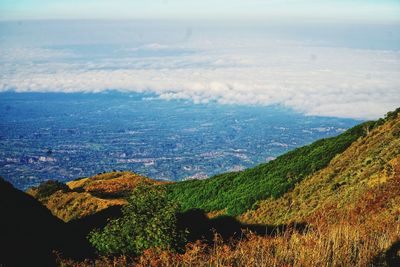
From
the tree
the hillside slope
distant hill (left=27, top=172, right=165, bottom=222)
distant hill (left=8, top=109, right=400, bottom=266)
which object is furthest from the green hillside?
the tree

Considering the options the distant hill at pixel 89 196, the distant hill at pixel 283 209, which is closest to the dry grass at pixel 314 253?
the distant hill at pixel 283 209

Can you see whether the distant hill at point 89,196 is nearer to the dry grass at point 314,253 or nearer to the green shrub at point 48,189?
the green shrub at point 48,189

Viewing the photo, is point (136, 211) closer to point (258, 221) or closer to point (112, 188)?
point (258, 221)

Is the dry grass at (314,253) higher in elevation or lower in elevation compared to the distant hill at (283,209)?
higher

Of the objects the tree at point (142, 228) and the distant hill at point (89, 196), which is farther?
the distant hill at point (89, 196)

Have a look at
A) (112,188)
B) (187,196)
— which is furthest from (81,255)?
(112,188)

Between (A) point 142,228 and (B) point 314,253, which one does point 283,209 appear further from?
(B) point 314,253
